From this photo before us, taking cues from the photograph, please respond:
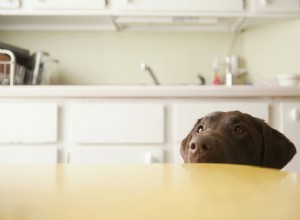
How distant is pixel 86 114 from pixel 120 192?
1395 mm

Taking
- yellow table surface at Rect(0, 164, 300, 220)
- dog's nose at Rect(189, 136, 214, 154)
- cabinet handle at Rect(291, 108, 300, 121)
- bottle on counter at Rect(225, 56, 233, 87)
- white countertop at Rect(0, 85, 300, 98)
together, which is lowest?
dog's nose at Rect(189, 136, 214, 154)

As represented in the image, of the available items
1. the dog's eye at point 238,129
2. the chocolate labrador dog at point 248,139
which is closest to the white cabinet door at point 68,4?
the chocolate labrador dog at point 248,139

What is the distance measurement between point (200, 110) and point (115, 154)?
1.61 feet

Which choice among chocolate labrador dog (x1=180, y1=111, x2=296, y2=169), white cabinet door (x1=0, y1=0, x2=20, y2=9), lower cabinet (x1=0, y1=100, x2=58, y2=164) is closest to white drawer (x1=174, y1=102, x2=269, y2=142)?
chocolate labrador dog (x1=180, y1=111, x2=296, y2=169)

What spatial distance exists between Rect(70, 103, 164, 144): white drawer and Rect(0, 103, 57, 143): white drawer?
0.35 ft

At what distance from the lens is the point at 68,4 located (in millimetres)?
1979

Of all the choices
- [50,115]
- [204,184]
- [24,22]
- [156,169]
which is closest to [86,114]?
[50,115]

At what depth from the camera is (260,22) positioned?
7.44 feet

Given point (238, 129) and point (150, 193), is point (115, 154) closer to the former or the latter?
point (238, 129)

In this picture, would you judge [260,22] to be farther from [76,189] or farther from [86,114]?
[76,189]

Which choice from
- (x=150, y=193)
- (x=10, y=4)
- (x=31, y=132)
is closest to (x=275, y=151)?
(x=150, y=193)

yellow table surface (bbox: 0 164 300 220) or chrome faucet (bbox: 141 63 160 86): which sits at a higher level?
chrome faucet (bbox: 141 63 160 86)

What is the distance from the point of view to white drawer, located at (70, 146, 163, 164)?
1.62 meters

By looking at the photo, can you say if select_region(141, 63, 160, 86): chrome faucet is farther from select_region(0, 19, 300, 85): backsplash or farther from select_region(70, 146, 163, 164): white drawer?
select_region(70, 146, 163, 164): white drawer
